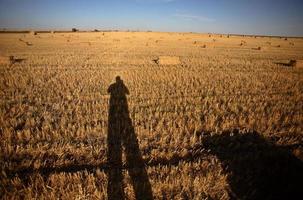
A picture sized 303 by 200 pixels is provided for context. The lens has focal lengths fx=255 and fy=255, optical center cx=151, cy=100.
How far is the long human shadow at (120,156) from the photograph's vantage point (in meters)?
3.61

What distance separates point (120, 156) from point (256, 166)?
7.72ft

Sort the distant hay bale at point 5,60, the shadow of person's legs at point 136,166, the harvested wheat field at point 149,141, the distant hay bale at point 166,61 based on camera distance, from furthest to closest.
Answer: the distant hay bale at point 166,61 < the distant hay bale at point 5,60 < the harvested wheat field at point 149,141 < the shadow of person's legs at point 136,166

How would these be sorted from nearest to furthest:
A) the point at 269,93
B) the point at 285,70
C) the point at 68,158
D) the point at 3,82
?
the point at 68,158, the point at 269,93, the point at 3,82, the point at 285,70

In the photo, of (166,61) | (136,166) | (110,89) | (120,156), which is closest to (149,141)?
(120,156)

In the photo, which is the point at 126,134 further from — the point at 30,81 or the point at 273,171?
the point at 30,81

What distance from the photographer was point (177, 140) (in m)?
5.14

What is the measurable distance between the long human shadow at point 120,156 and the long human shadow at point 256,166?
1329 millimetres

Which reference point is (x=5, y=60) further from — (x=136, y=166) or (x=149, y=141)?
(x=136, y=166)

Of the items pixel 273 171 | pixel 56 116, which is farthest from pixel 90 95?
pixel 273 171

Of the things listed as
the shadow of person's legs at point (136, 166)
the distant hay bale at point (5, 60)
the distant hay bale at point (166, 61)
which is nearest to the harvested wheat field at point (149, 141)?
the shadow of person's legs at point (136, 166)

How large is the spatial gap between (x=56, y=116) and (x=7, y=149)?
202 cm

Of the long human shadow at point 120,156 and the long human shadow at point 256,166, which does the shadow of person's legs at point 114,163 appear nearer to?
the long human shadow at point 120,156

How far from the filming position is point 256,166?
434 cm

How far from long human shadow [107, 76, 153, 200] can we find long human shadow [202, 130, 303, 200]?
4.36ft
